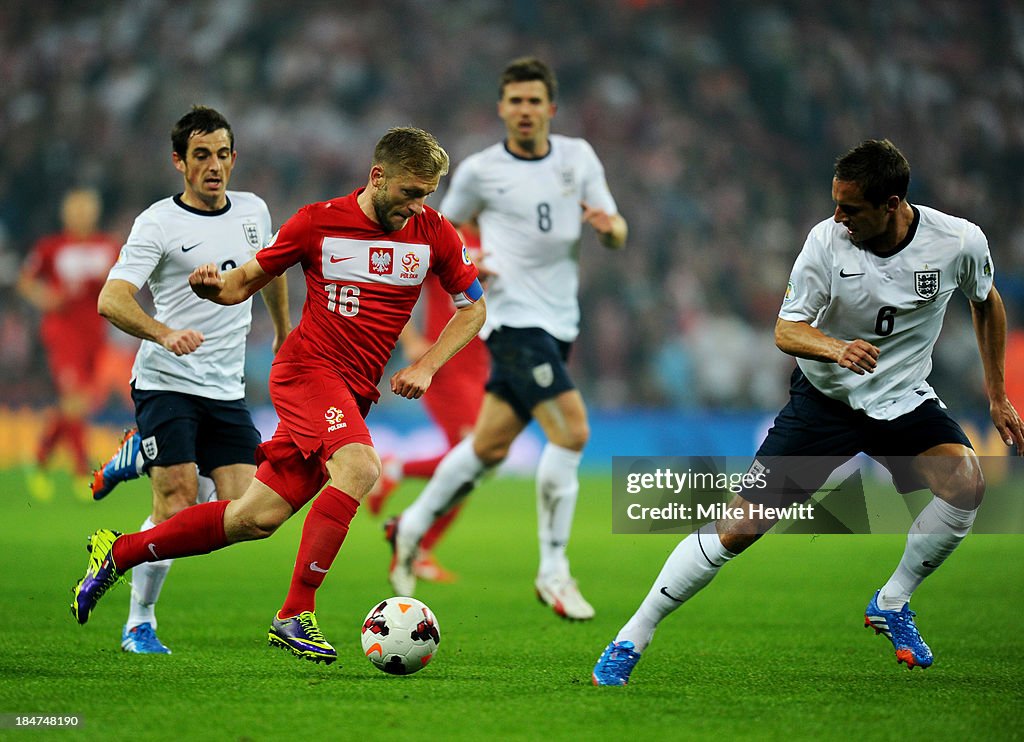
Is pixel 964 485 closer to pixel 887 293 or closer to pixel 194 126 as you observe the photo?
pixel 887 293

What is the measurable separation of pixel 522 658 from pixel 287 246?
199 cm

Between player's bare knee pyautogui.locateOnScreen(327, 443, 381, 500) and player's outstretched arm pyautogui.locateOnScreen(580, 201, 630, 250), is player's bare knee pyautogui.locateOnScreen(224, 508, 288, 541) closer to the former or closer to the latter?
player's bare knee pyautogui.locateOnScreen(327, 443, 381, 500)

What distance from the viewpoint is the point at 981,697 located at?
4.73 m

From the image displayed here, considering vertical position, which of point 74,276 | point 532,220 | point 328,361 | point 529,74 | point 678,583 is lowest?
point 678,583

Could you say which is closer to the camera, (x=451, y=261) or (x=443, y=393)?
(x=451, y=261)

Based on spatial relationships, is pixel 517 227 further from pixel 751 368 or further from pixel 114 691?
pixel 751 368

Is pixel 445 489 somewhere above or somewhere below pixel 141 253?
below

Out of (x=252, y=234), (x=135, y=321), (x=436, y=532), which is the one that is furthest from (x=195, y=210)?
(x=436, y=532)

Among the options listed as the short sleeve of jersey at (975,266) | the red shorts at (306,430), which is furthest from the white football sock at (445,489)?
the short sleeve of jersey at (975,266)

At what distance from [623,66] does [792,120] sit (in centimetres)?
270

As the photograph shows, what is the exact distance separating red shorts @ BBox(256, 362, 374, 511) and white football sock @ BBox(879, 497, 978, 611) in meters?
2.29

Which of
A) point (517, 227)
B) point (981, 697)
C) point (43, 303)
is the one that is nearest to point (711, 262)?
point (43, 303)

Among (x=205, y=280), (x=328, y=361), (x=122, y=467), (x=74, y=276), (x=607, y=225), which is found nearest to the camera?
(x=205, y=280)

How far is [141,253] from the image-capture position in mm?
5664
